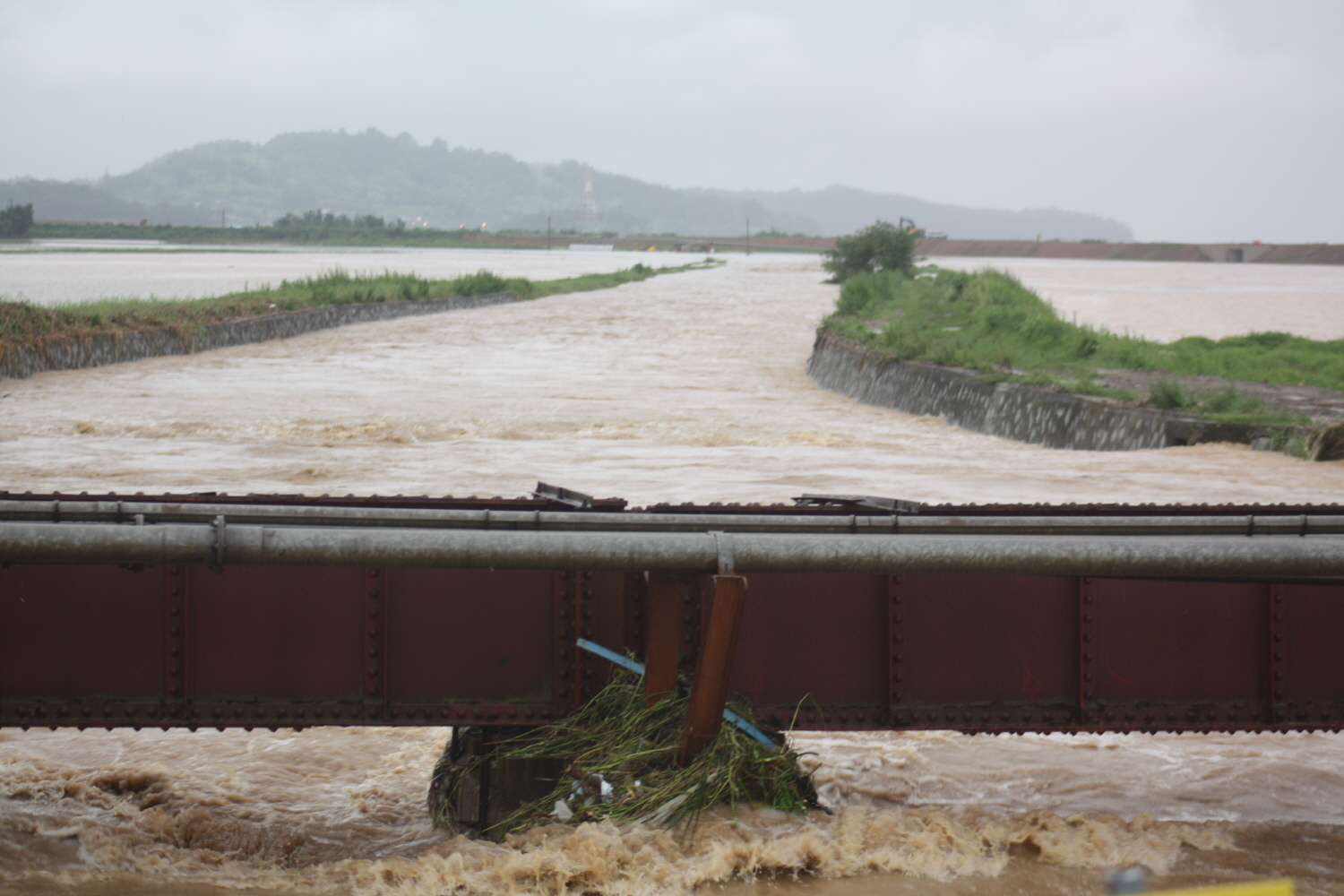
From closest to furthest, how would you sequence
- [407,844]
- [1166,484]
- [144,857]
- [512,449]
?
[144,857] < [407,844] < [1166,484] < [512,449]

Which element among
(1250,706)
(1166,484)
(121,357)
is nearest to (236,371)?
(121,357)

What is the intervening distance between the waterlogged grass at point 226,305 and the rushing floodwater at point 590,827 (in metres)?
1.64

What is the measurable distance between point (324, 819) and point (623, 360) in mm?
31191

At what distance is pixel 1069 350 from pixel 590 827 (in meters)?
23.6

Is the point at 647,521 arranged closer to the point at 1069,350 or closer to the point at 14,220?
the point at 1069,350

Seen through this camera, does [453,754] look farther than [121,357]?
No

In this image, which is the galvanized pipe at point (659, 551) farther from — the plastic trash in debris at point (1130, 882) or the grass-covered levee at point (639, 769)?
the plastic trash in debris at point (1130, 882)

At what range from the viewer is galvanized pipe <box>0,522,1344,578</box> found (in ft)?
14.9

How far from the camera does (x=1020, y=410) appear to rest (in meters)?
22.4

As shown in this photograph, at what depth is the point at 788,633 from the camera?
654 cm

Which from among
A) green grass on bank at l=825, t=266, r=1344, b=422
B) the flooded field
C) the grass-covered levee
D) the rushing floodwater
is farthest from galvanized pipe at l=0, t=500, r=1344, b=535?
the flooded field

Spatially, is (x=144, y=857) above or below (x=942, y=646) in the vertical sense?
below

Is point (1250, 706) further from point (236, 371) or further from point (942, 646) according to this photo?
point (236, 371)

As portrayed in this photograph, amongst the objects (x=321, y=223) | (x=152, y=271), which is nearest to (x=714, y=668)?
(x=152, y=271)
